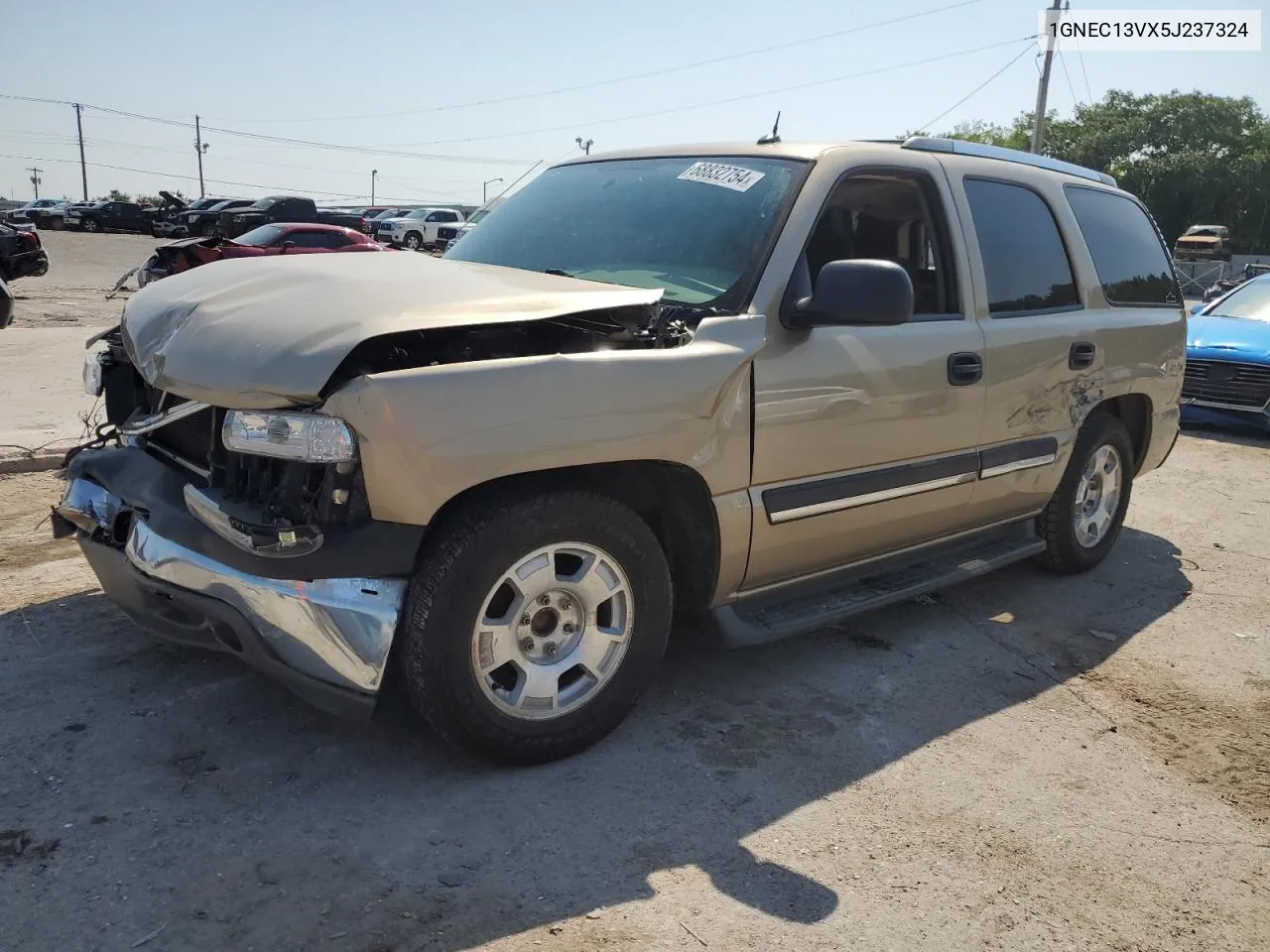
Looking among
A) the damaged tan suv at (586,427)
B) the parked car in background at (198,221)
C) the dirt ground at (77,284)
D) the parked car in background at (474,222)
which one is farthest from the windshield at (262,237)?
the damaged tan suv at (586,427)

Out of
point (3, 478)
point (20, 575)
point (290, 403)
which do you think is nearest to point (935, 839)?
point (290, 403)

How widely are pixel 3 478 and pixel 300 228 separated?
52.0 feet

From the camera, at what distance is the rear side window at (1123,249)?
484 cm

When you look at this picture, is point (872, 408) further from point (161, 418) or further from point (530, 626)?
point (161, 418)

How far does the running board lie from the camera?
3436mm

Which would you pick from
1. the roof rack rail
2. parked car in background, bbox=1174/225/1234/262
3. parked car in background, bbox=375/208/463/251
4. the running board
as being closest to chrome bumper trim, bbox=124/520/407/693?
the running board

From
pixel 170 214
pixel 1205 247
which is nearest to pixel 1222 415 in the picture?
pixel 1205 247

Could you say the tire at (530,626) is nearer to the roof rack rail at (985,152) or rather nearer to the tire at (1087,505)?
the roof rack rail at (985,152)

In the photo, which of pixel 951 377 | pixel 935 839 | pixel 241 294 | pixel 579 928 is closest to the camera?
pixel 579 928

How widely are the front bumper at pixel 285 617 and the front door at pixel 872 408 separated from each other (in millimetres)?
1303

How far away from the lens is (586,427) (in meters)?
2.81

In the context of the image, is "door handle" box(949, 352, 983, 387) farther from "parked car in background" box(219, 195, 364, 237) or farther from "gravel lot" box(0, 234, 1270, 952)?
"parked car in background" box(219, 195, 364, 237)

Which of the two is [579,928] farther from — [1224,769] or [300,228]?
[300,228]

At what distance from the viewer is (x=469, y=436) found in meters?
2.61
